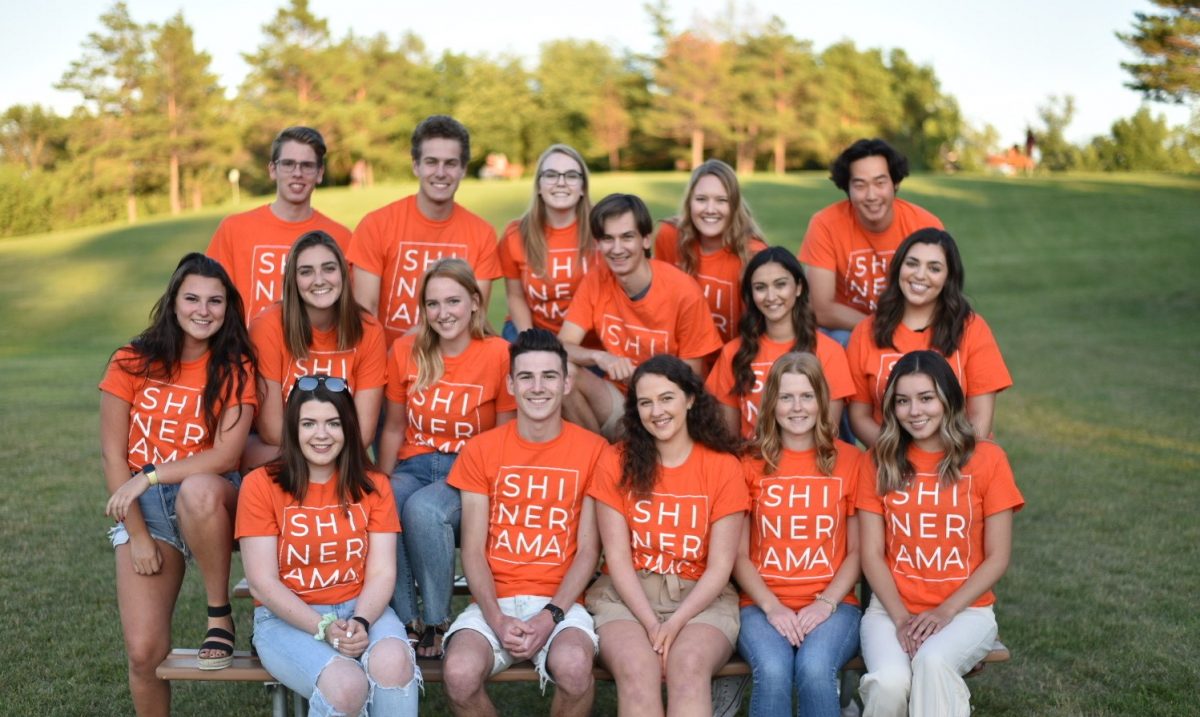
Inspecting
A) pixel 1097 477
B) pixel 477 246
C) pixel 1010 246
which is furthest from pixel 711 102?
pixel 477 246

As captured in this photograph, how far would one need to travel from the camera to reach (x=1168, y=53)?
27.1 meters

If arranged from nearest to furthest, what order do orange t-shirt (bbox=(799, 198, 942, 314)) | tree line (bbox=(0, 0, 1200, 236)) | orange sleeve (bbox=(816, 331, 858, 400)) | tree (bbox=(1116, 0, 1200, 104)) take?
orange sleeve (bbox=(816, 331, 858, 400)), orange t-shirt (bbox=(799, 198, 942, 314)), tree (bbox=(1116, 0, 1200, 104)), tree line (bbox=(0, 0, 1200, 236))

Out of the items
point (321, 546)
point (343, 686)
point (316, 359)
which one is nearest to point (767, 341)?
point (316, 359)

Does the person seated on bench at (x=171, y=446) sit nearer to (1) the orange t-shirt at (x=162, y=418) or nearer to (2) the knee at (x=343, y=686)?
(1) the orange t-shirt at (x=162, y=418)

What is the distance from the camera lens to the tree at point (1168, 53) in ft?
84.8

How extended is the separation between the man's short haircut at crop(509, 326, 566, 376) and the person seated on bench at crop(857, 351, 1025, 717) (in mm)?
1335

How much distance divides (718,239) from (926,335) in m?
1.25

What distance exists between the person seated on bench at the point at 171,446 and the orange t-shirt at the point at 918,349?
2654 millimetres

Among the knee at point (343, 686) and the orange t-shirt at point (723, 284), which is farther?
the orange t-shirt at point (723, 284)

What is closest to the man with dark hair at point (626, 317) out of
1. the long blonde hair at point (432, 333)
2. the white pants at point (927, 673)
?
the long blonde hair at point (432, 333)

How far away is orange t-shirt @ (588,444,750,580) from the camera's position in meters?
4.11

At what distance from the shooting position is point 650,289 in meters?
4.93

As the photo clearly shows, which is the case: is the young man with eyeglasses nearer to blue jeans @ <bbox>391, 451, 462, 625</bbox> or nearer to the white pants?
blue jeans @ <bbox>391, 451, 462, 625</bbox>

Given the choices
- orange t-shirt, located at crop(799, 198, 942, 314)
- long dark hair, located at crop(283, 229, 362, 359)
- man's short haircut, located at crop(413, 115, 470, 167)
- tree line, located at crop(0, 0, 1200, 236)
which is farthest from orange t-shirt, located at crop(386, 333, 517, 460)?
tree line, located at crop(0, 0, 1200, 236)
